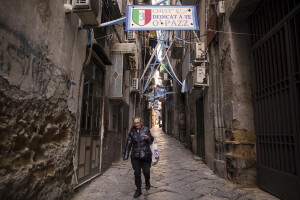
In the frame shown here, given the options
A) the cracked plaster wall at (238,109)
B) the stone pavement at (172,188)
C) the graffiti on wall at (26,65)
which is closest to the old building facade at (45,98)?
the graffiti on wall at (26,65)

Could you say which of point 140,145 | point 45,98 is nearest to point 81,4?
point 45,98

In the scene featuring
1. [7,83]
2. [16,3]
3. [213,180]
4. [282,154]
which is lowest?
[213,180]

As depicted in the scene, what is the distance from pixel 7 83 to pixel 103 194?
2.72 metres

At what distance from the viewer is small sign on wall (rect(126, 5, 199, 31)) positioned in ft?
16.2

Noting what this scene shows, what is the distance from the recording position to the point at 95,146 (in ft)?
17.7

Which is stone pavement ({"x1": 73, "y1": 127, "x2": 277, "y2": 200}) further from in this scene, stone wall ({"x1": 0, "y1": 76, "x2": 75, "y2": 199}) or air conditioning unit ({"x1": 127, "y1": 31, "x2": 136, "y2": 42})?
air conditioning unit ({"x1": 127, "y1": 31, "x2": 136, "y2": 42})

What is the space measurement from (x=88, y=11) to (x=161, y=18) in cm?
213

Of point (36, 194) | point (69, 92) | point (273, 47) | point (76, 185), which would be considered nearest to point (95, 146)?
point (76, 185)

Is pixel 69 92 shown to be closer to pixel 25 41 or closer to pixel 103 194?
pixel 25 41

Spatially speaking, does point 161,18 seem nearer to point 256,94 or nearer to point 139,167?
point 256,94

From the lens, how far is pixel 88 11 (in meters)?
3.31

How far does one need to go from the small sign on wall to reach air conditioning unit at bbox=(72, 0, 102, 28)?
1399mm

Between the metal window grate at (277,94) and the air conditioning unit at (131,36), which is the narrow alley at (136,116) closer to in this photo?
the metal window grate at (277,94)

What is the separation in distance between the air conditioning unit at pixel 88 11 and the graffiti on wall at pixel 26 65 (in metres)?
0.90
